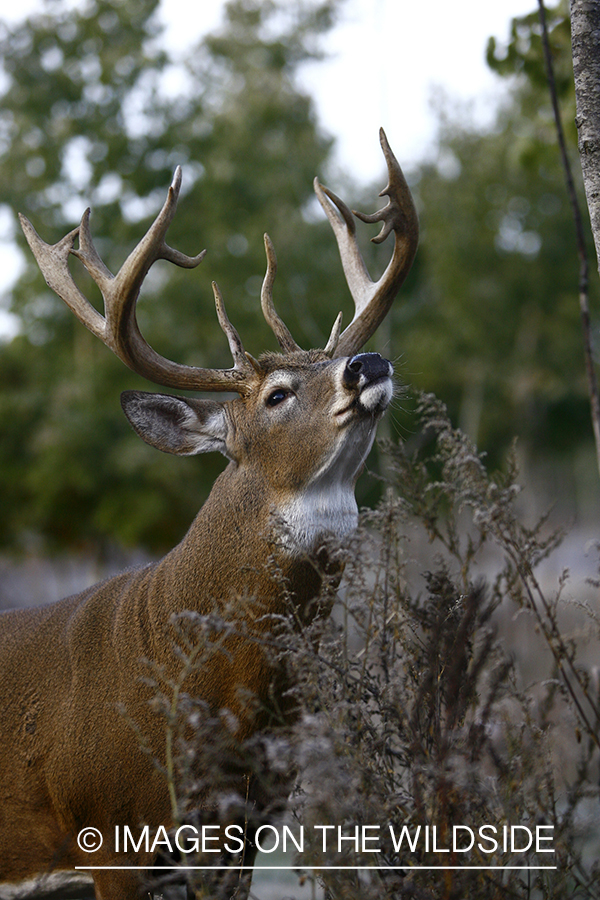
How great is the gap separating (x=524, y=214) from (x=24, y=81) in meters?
10.9

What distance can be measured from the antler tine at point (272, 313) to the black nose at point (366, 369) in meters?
0.78

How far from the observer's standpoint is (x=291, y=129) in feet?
55.9

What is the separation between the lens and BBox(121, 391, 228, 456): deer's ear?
3.83 meters

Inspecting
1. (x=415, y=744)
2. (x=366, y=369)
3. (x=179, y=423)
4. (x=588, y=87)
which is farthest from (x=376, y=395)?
(x=415, y=744)

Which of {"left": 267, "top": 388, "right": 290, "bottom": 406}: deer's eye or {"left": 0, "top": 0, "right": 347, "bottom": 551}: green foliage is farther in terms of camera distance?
{"left": 0, "top": 0, "right": 347, "bottom": 551}: green foliage

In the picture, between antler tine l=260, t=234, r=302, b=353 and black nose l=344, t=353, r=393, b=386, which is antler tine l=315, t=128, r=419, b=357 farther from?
black nose l=344, t=353, r=393, b=386

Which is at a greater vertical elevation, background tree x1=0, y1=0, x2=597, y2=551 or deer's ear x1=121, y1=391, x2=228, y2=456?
background tree x1=0, y1=0, x2=597, y2=551

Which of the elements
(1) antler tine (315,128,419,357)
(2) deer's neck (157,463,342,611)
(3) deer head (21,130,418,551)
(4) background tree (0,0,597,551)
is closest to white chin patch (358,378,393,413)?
(3) deer head (21,130,418,551)

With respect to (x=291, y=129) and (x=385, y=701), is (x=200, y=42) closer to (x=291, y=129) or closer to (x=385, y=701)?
(x=291, y=129)

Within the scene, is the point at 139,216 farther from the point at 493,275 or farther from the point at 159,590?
the point at 159,590

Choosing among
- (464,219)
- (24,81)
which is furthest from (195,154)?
(464,219)

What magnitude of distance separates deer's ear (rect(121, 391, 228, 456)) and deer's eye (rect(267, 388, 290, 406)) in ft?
0.78

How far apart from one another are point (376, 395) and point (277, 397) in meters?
0.50

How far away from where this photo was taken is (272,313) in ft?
14.6
